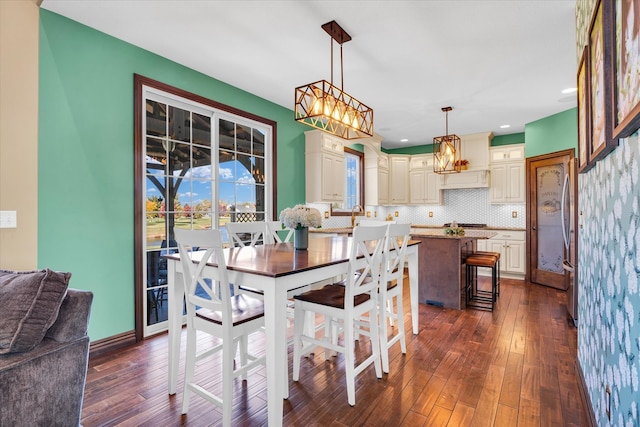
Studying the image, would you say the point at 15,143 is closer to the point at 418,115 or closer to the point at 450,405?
the point at 450,405

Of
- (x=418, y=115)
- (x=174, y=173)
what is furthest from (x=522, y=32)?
(x=174, y=173)

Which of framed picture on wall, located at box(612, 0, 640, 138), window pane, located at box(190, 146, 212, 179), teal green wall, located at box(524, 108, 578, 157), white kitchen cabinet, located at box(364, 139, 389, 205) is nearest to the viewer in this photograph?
framed picture on wall, located at box(612, 0, 640, 138)

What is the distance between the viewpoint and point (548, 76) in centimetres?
356

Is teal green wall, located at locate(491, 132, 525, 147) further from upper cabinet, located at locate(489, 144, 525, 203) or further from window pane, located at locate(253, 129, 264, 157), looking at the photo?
window pane, located at locate(253, 129, 264, 157)

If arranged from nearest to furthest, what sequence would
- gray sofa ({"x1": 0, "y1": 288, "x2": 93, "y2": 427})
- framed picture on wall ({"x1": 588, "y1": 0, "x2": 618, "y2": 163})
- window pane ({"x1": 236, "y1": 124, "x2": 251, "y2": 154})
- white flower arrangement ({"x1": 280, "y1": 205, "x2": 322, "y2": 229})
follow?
framed picture on wall ({"x1": 588, "y1": 0, "x2": 618, "y2": 163})
gray sofa ({"x1": 0, "y1": 288, "x2": 93, "y2": 427})
white flower arrangement ({"x1": 280, "y1": 205, "x2": 322, "y2": 229})
window pane ({"x1": 236, "y1": 124, "x2": 251, "y2": 154})

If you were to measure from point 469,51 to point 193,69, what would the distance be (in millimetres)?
2758

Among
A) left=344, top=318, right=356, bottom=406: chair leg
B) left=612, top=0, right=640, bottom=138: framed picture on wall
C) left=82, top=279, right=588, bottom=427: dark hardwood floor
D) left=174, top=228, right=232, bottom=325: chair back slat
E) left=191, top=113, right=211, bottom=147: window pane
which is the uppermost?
left=191, top=113, right=211, bottom=147: window pane

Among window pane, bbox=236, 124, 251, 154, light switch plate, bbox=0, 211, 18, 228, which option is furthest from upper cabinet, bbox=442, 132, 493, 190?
light switch plate, bbox=0, 211, 18, 228

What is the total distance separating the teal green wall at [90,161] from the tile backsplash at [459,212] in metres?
3.22

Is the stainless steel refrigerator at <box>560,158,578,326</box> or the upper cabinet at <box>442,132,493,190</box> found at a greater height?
the upper cabinet at <box>442,132,493,190</box>

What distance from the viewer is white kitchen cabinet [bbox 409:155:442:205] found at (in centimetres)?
662

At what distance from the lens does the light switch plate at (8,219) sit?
2189 millimetres

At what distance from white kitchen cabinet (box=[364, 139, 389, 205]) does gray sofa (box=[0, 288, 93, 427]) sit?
17.7 feet

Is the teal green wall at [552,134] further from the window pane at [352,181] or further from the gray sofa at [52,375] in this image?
the gray sofa at [52,375]
